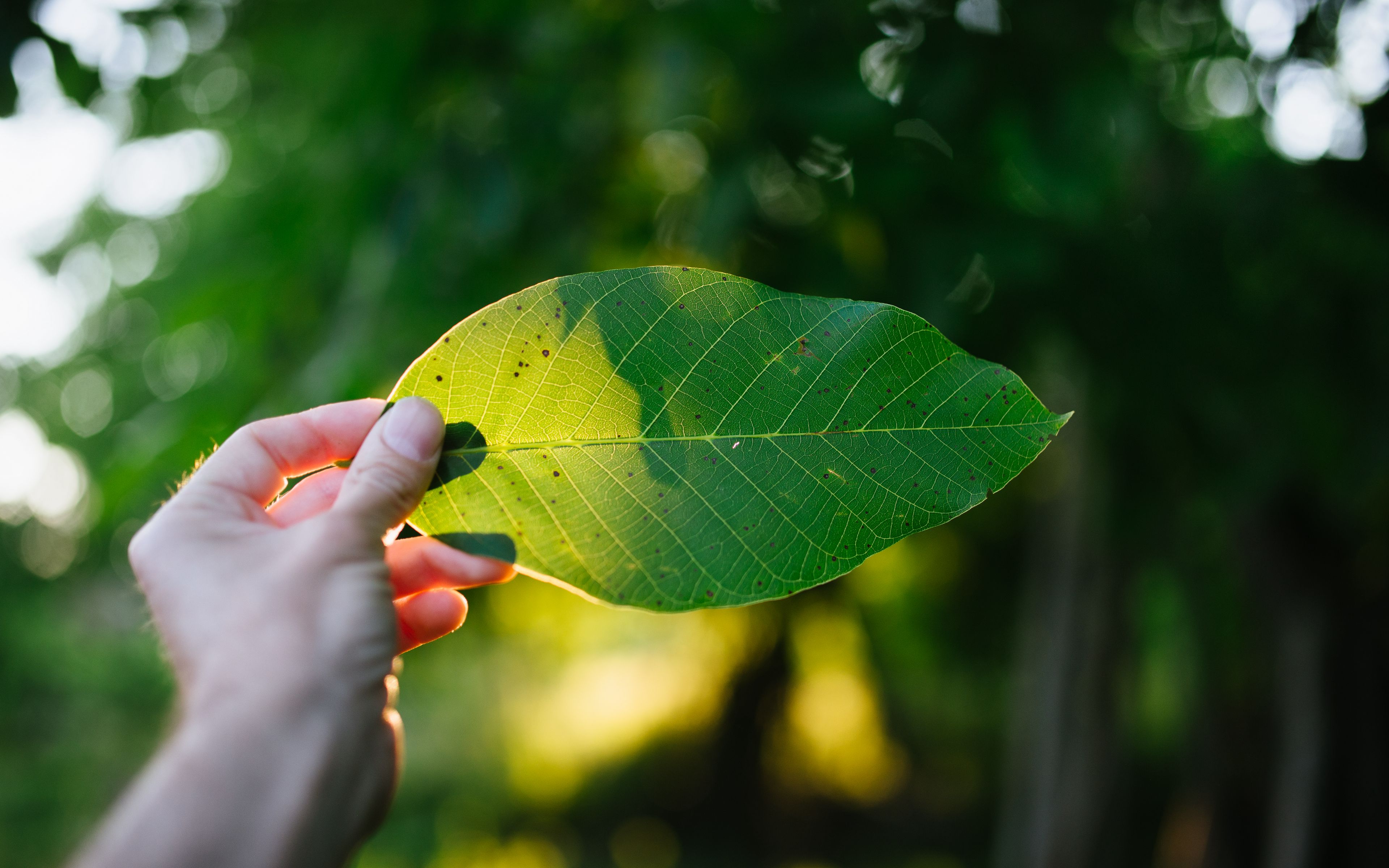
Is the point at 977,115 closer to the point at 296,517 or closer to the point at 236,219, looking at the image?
the point at 296,517

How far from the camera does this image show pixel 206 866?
648 mm

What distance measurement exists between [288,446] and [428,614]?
0.29 metres

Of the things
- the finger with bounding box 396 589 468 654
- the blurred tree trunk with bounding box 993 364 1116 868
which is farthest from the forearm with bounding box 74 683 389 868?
the blurred tree trunk with bounding box 993 364 1116 868

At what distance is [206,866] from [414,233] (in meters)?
1.75

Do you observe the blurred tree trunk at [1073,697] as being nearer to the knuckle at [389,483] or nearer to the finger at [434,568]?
the finger at [434,568]

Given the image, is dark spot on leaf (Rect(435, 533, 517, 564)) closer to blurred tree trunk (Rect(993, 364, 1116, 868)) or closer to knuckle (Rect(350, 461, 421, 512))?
knuckle (Rect(350, 461, 421, 512))

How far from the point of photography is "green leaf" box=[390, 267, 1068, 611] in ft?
2.51

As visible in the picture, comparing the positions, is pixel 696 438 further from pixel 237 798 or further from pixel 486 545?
pixel 237 798

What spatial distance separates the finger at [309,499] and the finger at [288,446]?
4 cm

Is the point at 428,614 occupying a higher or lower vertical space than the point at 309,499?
lower

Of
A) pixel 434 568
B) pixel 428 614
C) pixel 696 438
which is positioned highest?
pixel 696 438

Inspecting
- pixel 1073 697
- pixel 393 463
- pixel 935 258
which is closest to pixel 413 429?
pixel 393 463

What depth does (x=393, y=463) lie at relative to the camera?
0.77 metres

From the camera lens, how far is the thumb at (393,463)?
0.77m
